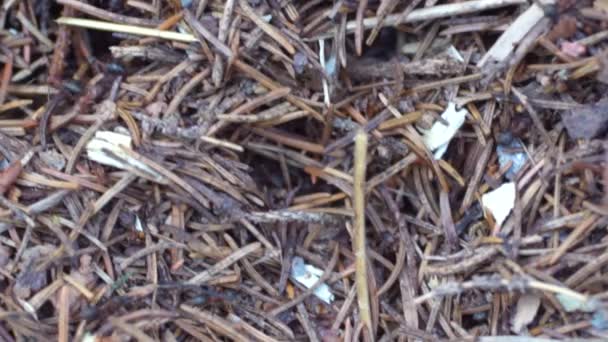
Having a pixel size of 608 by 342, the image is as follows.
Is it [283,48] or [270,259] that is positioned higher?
[283,48]

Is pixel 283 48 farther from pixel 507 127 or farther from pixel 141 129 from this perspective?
pixel 507 127

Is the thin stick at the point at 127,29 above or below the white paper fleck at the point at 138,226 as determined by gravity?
above

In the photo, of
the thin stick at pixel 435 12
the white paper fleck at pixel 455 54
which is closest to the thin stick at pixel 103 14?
the thin stick at pixel 435 12

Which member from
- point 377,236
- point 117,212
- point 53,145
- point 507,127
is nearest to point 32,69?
Answer: point 53,145

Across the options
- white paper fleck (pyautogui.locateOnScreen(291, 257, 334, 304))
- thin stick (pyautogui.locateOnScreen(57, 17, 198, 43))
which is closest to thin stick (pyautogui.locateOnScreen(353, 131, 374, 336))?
white paper fleck (pyautogui.locateOnScreen(291, 257, 334, 304))

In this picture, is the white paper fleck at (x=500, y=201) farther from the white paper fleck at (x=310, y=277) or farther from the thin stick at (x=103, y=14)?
the thin stick at (x=103, y=14)

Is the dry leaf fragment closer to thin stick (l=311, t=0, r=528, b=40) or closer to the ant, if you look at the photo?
thin stick (l=311, t=0, r=528, b=40)
